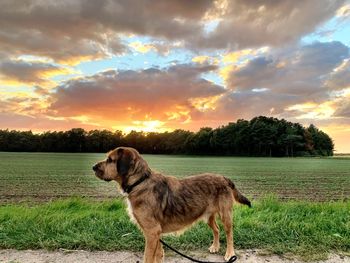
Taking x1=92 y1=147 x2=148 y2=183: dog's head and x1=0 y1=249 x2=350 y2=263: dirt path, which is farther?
x1=0 y1=249 x2=350 y2=263: dirt path

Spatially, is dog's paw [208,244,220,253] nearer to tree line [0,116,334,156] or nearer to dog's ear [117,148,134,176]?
dog's ear [117,148,134,176]

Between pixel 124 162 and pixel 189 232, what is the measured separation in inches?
101

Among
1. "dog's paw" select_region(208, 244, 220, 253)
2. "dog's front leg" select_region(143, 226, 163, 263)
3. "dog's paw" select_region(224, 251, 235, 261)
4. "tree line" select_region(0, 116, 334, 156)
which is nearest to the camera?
"dog's front leg" select_region(143, 226, 163, 263)

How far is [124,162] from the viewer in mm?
6105

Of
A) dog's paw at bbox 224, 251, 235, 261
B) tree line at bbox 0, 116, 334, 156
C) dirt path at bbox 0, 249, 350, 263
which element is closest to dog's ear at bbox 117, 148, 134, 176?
dirt path at bbox 0, 249, 350, 263

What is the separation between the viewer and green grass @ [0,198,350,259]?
270 inches

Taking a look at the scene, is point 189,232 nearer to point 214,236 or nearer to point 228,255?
point 214,236

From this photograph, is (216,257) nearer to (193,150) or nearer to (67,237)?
(67,237)

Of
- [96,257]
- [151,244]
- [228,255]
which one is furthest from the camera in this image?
[228,255]

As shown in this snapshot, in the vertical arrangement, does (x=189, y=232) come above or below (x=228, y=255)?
above

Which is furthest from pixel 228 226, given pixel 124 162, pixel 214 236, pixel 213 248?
pixel 124 162

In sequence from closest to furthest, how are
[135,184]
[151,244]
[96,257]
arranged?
[151,244] < [135,184] < [96,257]

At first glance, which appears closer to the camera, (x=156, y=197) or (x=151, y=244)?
(x=151, y=244)

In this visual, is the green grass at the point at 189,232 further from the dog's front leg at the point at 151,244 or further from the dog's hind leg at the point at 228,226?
the dog's front leg at the point at 151,244
